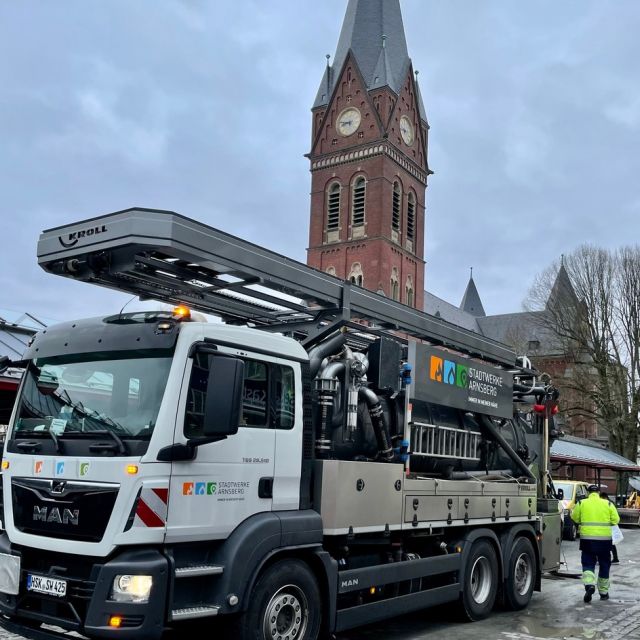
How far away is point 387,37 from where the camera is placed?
61750 millimetres

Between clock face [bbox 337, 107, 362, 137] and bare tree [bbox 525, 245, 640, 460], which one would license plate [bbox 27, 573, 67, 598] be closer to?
bare tree [bbox 525, 245, 640, 460]

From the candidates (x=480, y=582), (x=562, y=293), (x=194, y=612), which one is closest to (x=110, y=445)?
(x=194, y=612)

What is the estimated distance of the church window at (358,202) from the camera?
195ft

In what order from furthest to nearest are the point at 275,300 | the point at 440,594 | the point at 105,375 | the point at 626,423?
the point at 626,423
the point at 440,594
the point at 275,300
the point at 105,375

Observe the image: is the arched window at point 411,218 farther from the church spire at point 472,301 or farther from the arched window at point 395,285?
the church spire at point 472,301

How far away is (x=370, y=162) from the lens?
5981cm

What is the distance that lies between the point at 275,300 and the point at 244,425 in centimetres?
179

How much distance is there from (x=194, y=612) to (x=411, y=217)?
5956cm

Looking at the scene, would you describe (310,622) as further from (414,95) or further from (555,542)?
(414,95)

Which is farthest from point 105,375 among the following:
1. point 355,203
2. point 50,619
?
point 355,203

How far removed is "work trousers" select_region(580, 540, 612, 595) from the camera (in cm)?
1001

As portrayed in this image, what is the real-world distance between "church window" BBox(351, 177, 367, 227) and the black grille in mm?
54803

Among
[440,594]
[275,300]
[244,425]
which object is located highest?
[275,300]

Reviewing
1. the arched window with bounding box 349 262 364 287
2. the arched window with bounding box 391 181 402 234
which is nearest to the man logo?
the arched window with bounding box 349 262 364 287
